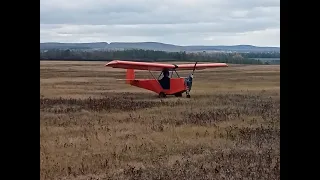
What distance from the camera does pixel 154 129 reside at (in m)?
5.88

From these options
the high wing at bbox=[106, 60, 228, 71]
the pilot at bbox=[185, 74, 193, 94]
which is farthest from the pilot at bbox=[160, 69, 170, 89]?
the pilot at bbox=[185, 74, 193, 94]

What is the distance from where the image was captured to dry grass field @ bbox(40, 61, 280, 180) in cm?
410

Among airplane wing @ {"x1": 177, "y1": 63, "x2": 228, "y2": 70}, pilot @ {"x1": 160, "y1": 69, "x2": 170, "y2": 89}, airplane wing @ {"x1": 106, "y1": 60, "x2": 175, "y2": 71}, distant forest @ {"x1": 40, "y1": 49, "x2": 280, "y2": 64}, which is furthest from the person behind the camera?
airplane wing @ {"x1": 177, "y1": 63, "x2": 228, "y2": 70}

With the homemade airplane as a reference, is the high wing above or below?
above

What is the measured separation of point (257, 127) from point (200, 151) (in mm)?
1277

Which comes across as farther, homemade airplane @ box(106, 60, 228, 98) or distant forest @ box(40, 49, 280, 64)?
homemade airplane @ box(106, 60, 228, 98)

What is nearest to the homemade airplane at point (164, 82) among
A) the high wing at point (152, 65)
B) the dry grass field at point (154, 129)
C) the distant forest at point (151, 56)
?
the high wing at point (152, 65)

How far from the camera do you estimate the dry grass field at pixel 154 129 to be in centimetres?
410

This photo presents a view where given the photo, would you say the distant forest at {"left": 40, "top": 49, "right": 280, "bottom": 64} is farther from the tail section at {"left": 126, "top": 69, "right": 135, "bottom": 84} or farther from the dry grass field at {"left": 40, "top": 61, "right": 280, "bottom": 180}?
the tail section at {"left": 126, "top": 69, "right": 135, "bottom": 84}

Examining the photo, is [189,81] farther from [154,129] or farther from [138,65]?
[154,129]

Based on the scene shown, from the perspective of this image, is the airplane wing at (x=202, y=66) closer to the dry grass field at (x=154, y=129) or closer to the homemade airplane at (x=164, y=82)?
the homemade airplane at (x=164, y=82)
